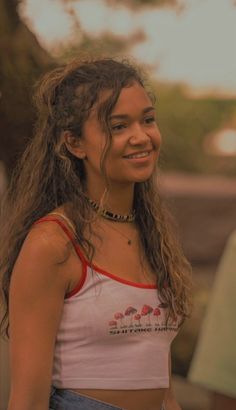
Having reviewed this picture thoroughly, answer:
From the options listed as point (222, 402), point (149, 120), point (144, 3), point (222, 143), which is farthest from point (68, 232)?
point (222, 143)

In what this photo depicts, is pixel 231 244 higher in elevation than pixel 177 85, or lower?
lower

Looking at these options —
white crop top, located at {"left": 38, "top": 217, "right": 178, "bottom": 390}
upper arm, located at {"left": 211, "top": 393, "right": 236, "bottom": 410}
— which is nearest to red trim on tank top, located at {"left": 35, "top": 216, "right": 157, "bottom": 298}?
white crop top, located at {"left": 38, "top": 217, "right": 178, "bottom": 390}

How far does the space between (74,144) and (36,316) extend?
44 centimetres

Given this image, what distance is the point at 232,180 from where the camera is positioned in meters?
9.34

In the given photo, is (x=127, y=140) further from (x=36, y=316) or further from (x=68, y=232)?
(x=36, y=316)

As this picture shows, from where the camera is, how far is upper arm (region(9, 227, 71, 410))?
2.30m

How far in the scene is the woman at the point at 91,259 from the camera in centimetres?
232

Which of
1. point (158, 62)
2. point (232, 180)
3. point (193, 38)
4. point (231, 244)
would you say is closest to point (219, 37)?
point (193, 38)

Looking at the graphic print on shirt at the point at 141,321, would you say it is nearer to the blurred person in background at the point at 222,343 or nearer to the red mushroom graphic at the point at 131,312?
the red mushroom graphic at the point at 131,312

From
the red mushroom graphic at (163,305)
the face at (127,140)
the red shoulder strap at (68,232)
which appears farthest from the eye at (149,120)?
the red mushroom graphic at (163,305)

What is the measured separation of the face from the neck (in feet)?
0.09

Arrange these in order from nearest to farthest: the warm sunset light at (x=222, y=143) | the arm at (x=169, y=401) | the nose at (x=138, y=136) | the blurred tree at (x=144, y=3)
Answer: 1. the nose at (x=138, y=136)
2. the arm at (x=169, y=401)
3. the blurred tree at (x=144, y=3)
4. the warm sunset light at (x=222, y=143)

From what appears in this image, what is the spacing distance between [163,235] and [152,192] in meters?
0.11

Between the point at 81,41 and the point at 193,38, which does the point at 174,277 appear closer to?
the point at 81,41
